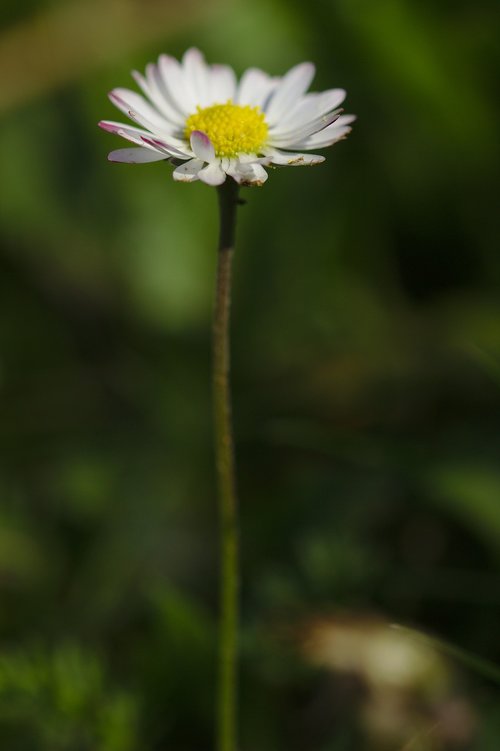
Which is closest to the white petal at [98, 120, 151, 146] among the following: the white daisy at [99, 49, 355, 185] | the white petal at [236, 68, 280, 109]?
the white daisy at [99, 49, 355, 185]

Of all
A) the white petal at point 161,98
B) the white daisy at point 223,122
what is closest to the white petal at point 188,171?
the white daisy at point 223,122

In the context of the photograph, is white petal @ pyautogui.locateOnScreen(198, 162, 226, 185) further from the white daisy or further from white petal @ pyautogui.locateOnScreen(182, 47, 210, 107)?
white petal @ pyautogui.locateOnScreen(182, 47, 210, 107)

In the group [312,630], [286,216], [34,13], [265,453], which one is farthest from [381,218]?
[312,630]

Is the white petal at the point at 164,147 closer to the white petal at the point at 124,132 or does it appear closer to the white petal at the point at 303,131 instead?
the white petal at the point at 124,132

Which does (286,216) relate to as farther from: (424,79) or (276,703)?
(276,703)

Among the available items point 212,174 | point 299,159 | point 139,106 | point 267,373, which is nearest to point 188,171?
point 212,174

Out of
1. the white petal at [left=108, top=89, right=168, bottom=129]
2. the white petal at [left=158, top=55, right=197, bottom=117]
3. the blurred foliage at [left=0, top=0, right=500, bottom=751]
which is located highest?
the white petal at [left=158, top=55, right=197, bottom=117]

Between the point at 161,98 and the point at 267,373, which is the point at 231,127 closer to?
the point at 161,98
